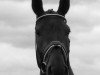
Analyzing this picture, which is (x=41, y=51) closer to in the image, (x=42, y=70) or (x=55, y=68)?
(x=42, y=70)

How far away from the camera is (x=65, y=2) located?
10641mm

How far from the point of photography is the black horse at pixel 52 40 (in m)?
9.16

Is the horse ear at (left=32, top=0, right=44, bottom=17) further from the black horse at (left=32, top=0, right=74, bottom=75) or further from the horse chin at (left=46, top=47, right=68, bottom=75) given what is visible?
the horse chin at (left=46, top=47, right=68, bottom=75)

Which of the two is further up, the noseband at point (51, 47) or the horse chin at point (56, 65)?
the noseband at point (51, 47)

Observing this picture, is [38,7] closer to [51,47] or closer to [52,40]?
[52,40]

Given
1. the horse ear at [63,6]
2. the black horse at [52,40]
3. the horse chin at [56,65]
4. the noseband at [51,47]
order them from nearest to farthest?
the horse chin at [56,65], the black horse at [52,40], the noseband at [51,47], the horse ear at [63,6]

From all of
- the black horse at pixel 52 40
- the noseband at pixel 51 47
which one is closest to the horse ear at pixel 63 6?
the black horse at pixel 52 40

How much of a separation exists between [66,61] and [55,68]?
2.13ft

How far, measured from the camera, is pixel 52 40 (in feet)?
31.7

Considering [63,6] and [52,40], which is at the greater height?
[63,6]

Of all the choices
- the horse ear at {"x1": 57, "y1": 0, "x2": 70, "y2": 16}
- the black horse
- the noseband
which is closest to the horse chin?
the black horse

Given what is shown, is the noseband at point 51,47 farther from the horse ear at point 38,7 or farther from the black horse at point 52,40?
the horse ear at point 38,7

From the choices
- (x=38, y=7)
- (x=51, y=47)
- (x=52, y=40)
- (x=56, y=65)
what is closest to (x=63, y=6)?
(x=38, y=7)

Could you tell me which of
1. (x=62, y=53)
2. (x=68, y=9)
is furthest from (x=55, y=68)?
(x=68, y=9)
